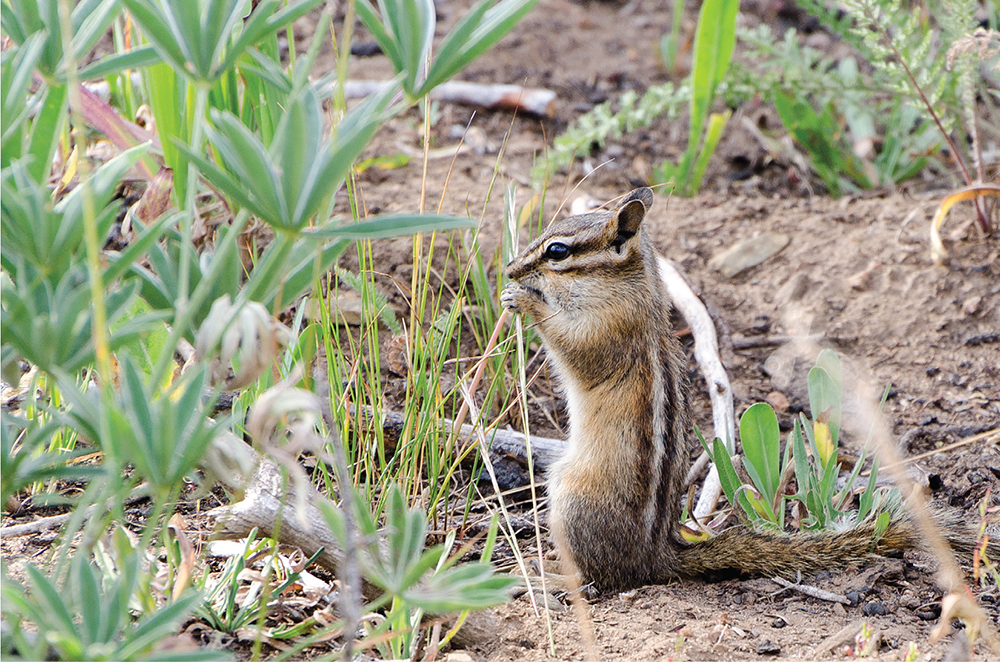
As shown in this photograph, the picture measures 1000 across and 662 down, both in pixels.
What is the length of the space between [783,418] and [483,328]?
1.30 metres

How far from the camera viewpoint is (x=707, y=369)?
3943mm

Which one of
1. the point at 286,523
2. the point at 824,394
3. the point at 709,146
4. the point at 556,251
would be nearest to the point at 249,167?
the point at 286,523

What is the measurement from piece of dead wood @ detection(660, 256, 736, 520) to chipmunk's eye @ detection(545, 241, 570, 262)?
48cm

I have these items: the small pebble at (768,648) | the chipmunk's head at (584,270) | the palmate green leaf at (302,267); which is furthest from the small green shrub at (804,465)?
the palmate green leaf at (302,267)

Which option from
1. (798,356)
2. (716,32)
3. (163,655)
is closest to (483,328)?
(798,356)

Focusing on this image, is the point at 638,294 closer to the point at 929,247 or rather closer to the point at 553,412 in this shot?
the point at 553,412

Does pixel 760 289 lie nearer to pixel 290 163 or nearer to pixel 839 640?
pixel 839 640

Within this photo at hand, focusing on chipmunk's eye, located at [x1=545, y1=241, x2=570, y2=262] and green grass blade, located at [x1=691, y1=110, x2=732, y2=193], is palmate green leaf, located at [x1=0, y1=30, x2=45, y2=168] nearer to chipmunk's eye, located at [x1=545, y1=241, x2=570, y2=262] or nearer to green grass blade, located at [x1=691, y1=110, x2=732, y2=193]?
chipmunk's eye, located at [x1=545, y1=241, x2=570, y2=262]

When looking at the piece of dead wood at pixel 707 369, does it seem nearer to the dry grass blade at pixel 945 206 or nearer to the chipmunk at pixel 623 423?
the chipmunk at pixel 623 423

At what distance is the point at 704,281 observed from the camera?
4.66 metres

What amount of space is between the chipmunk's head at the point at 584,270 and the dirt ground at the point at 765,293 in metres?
0.27

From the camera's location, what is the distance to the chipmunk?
121 inches

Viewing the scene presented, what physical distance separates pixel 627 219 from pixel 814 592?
139 centimetres

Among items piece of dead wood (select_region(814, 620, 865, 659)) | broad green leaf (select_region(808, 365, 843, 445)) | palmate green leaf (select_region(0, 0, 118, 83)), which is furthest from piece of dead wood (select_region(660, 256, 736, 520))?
palmate green leaf (select_region(0, 0, 118, 83))
